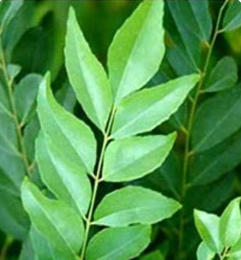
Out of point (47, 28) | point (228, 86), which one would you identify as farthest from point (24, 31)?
point (228, 86)

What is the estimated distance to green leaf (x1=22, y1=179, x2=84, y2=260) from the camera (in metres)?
0.39

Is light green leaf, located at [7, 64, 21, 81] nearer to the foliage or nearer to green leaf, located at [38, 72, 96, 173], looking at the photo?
the foliage

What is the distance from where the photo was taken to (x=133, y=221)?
0.40 meters

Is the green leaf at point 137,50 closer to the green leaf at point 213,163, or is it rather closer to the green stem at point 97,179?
the green stem at point 97,179

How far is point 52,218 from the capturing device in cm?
40

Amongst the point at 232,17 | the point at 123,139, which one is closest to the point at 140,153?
the point at 123,139

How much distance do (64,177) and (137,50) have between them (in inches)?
2.6

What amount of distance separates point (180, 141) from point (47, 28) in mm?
125

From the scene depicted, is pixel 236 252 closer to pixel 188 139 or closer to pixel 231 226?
pixel 231 226

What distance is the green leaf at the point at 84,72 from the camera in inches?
15.4

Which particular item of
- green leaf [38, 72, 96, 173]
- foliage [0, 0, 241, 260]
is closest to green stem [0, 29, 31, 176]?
foliage [0, 0, 241, 260]

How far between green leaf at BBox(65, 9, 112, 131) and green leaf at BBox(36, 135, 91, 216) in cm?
3

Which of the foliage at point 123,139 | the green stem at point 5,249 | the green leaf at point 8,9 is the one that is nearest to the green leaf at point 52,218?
the foliage at point 123,139

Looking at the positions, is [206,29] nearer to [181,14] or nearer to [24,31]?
[181,14]
